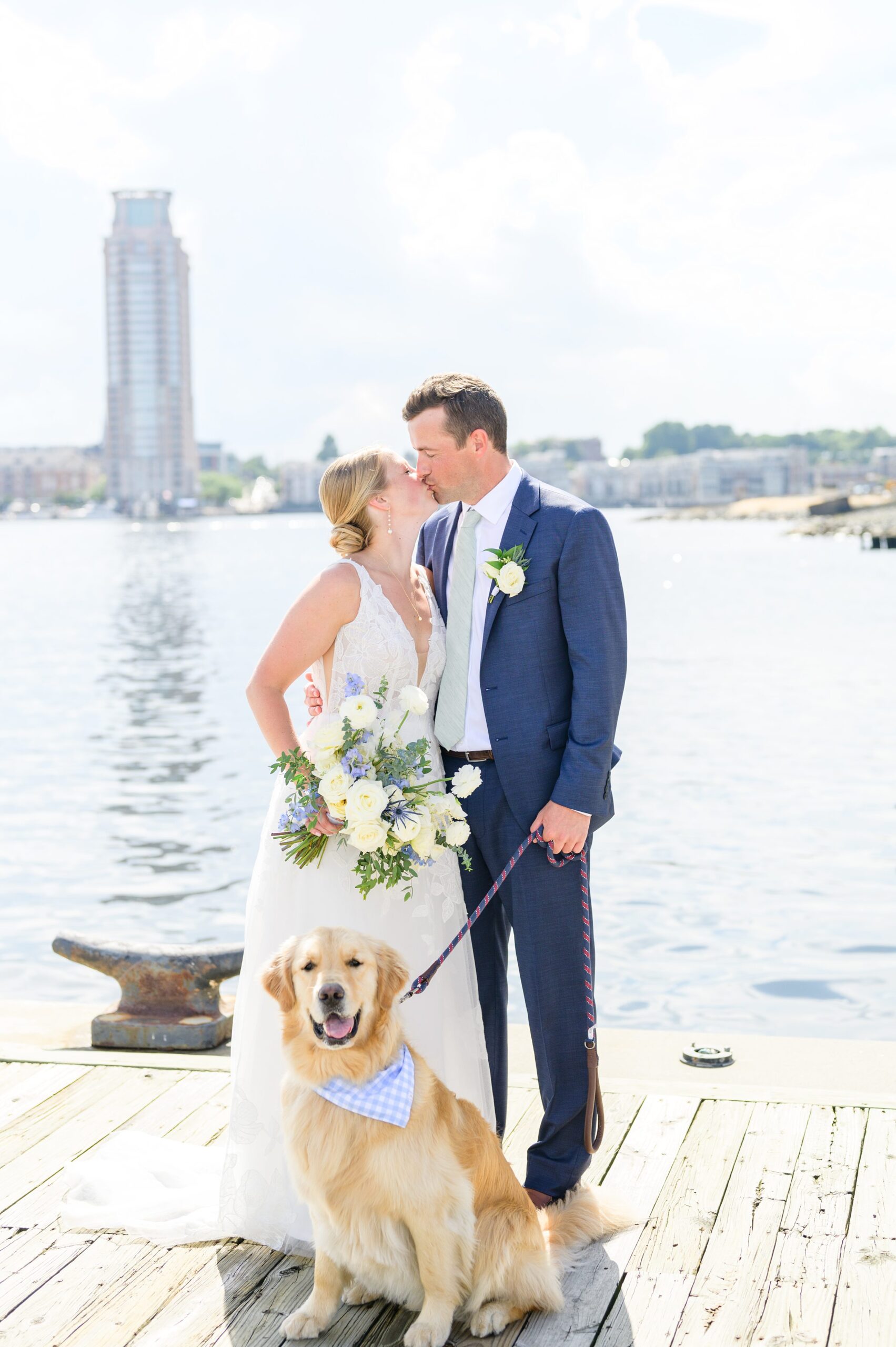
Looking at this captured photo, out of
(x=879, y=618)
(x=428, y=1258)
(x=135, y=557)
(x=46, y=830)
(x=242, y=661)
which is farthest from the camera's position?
(x=135, y=557)

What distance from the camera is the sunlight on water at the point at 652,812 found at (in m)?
8.91

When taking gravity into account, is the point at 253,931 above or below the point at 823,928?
above

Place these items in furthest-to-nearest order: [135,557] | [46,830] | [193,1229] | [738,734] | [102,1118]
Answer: [135,557] → [738,734] → [46,830] → [102,1118] → [193,1229]

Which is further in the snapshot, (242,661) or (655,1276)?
(242,661)

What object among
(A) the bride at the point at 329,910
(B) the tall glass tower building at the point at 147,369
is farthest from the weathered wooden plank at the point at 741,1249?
(B) the tall glass tower building at the point at 147,369

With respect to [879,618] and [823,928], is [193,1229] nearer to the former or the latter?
[823,928]

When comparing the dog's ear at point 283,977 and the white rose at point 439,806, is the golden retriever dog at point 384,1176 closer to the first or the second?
the dog's ear at point 283,977

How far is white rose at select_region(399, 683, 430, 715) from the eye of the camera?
337 centimetres

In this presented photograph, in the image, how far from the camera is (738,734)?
17312mm

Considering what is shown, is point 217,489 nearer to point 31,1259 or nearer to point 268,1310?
point 31,1259

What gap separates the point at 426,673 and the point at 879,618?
103 feet

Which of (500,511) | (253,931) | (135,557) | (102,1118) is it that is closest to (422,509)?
(500,511)

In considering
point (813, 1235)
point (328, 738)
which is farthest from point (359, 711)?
point (813, 1235)

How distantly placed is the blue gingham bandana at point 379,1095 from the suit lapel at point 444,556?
1.34 meters
